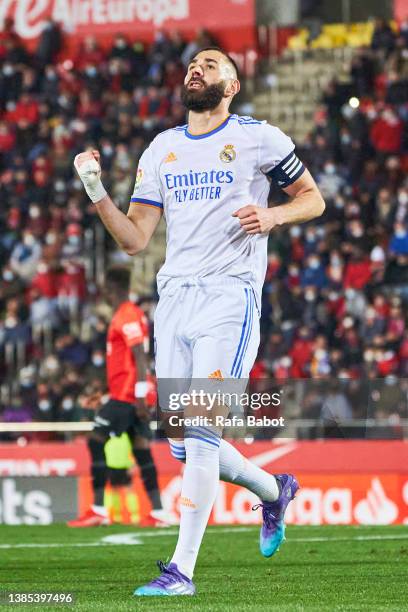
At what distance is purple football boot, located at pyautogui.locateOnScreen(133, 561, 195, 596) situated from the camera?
6383 millimetres

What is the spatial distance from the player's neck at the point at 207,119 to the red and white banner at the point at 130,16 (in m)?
19.9

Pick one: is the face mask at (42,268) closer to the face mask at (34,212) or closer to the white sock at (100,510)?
the face mask at (34,212)

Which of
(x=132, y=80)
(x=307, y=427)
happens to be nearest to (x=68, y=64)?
(x=132, y=80)

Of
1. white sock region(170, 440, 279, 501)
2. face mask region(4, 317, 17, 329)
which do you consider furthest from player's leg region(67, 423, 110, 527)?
face mask region(4, 317, 17, 329)

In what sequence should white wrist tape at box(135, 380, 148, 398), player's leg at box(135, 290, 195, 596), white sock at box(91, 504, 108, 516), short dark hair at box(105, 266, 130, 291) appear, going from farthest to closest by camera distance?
white sock at box(91, 504, 108, 516) < short dark hair at box(105, 266, 130, 291) < white wrist tape at box(135, 380, 148, 398) < player's leg at box(135, 290, 195, 596)

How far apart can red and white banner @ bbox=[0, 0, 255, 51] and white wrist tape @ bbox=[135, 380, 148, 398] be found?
15.7 meters

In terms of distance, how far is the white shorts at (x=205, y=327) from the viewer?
6727 millimetres

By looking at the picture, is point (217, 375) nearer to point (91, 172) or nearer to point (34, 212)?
point (91, 172)

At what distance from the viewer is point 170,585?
252 inches

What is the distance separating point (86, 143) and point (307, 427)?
38.2ft

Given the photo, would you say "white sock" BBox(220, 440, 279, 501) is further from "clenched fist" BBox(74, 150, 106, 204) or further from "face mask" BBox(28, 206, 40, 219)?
"face mask" BBox(28, 206, 40, 219)

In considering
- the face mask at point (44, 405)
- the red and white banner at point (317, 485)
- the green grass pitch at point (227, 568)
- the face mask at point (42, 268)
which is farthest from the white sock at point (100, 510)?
the face mask at point (42, 268)

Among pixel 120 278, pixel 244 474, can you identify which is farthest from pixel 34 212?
pixel 244 474

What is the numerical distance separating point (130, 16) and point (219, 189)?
69.3ft
